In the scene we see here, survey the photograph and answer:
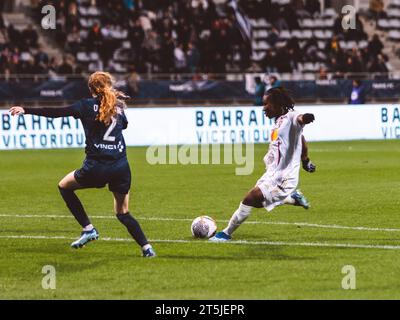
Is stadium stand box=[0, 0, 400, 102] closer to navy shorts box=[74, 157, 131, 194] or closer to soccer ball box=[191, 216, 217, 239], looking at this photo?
soccer ball box=[191, 216, 217, 239]

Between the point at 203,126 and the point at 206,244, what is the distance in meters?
19.0

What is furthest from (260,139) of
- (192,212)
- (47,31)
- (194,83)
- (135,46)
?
(192,212)

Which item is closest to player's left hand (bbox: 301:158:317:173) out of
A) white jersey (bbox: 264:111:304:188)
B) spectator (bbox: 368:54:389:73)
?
→ white jersey (bbox: 264:111:304:188)

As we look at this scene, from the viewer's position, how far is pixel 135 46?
36812mm

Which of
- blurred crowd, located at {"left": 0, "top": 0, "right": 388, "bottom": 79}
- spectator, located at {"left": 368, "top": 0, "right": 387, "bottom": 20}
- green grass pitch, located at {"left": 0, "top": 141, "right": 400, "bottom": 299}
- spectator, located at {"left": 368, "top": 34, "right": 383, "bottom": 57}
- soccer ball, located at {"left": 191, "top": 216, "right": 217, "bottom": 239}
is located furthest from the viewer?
spectator, located at {"left": 368, "top": 0, "right": 387, "bottom": 20}

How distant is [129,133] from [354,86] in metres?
8.21

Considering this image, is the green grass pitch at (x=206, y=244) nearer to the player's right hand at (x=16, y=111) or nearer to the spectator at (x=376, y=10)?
the player's right hand at (x=16, y=111)

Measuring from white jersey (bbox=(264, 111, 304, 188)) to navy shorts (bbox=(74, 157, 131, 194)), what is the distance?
192cm

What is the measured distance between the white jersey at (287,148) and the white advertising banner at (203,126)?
17.0m

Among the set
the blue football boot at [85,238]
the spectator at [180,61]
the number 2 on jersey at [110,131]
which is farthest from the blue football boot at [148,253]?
the spectator at [180,61]

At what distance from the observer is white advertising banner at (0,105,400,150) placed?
29.0m

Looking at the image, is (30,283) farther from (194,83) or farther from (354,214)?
(194,83)

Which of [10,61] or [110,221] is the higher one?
[10,61]

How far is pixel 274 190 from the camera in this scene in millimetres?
12148
